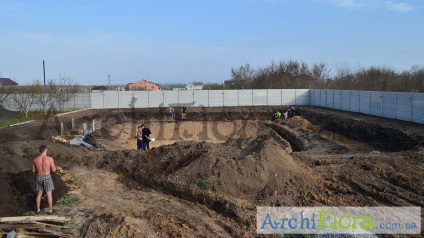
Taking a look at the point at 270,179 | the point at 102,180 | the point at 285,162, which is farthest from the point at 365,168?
the point at 102,180

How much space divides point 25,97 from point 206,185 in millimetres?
29914

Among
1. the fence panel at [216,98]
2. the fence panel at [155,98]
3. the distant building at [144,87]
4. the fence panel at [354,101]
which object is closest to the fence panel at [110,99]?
the fence panel at [155,98]

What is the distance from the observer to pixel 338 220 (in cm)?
780

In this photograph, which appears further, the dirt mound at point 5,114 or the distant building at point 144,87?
the distant building at point 144,87

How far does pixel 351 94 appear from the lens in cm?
3381

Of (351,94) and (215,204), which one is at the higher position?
(351,94)

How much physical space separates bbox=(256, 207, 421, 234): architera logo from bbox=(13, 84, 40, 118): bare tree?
99.1ft

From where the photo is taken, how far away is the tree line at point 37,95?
111 feet

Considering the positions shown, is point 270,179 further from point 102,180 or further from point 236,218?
point 102,180

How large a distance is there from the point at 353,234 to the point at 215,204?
304cm

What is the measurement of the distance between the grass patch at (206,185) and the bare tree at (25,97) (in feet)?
91.4

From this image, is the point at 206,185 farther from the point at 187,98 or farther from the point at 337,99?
the point at 187,98

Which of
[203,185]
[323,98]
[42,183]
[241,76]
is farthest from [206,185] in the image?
[241,76]

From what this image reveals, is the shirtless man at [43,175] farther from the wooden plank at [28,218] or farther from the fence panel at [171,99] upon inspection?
the fence panel at [171,99]
